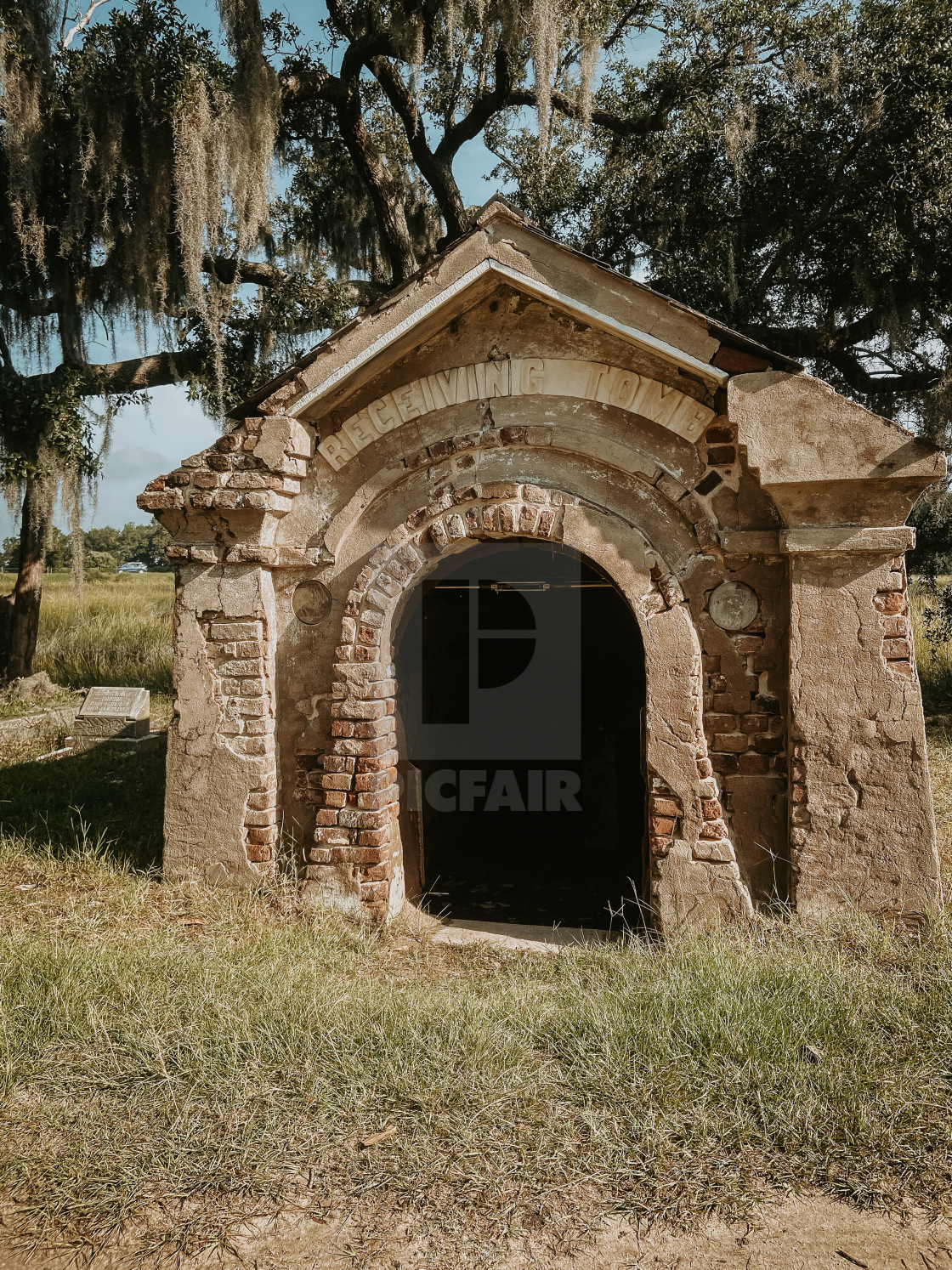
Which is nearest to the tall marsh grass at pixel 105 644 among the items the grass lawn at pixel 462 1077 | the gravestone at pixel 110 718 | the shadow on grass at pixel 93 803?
the gravestone at pixel 110 718

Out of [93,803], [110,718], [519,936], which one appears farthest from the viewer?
[110,718]

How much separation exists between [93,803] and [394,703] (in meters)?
3.54

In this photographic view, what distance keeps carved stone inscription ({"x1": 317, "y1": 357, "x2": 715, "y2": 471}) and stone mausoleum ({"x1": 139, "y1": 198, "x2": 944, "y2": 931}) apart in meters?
0.01

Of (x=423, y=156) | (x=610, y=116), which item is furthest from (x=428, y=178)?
(x=610, y=116)

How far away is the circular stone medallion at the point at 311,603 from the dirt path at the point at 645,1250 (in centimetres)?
324

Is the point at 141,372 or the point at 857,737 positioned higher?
the point at 141,372

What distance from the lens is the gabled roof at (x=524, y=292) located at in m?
4.42

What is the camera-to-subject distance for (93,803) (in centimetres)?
Result: 713

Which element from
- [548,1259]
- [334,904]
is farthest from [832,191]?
[548,1259]

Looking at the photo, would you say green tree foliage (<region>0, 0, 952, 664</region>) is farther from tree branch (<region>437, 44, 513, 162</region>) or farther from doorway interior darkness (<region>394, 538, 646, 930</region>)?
doorway interior darkness (<region>394, 538, 646, 930</region>)

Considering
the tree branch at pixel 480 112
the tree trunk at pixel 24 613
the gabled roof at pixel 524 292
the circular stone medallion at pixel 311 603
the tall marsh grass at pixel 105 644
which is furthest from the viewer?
the tall marsh grass at pixel 105 644

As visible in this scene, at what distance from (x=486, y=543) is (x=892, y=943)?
3.29 metres

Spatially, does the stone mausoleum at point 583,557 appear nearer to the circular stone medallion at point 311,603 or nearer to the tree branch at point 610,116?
the circular stone medallion at point 311,603

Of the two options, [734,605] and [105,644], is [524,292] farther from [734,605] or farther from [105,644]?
[105,644]
